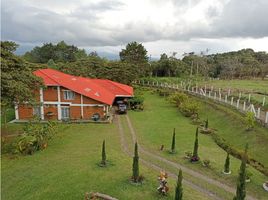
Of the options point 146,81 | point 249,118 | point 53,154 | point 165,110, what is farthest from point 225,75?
point 53,154

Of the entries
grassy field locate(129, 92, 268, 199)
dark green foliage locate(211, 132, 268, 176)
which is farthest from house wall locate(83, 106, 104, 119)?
dark green foliage locate(211, 132, 268, 176)

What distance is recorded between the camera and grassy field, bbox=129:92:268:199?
19625 mm

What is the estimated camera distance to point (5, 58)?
23.3 m

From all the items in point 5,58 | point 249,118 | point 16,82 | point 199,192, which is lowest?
point 199,192

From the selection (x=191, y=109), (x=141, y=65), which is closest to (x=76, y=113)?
(x=191, y=109)

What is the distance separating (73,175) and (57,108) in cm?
1935

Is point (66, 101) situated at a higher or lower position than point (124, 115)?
higher

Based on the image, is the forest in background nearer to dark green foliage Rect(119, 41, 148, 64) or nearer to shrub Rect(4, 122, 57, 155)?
dark green foliage Rect(119, 41, 148, 64)

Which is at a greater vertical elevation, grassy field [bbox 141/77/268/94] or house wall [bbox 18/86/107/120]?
grassy field [bbox 141/77/268/94]

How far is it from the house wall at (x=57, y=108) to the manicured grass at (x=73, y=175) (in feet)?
33.0

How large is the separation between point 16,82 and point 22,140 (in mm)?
4950

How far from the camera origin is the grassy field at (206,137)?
19625 millimetres

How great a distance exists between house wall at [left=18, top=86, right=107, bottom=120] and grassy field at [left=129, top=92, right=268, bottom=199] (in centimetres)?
602

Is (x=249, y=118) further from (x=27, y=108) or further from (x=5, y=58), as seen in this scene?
(x=27, y=108)
